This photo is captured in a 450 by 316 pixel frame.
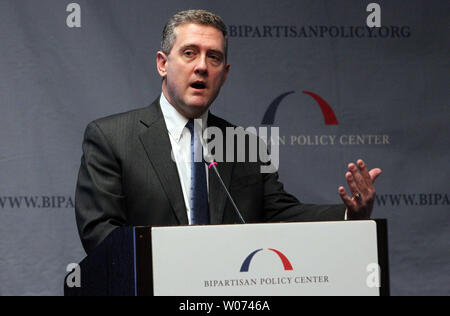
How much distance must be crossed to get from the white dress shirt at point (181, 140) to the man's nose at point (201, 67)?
0.20 m

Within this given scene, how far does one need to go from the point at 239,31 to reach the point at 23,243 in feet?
5.29

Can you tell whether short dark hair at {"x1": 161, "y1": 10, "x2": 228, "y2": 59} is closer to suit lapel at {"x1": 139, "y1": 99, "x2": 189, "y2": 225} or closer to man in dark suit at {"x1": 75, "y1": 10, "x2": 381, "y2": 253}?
man in dark suit at {"x1": 75, "y1": 10, "x2": 381, "y2": 253}

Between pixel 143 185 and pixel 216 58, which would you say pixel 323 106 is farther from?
pixel 143 185

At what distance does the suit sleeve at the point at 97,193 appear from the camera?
2.20m

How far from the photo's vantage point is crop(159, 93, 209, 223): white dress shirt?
2498 mm

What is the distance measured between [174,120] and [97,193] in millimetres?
481

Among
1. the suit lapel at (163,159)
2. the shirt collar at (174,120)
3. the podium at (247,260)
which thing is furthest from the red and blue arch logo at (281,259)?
the shirt collar at (174,120)

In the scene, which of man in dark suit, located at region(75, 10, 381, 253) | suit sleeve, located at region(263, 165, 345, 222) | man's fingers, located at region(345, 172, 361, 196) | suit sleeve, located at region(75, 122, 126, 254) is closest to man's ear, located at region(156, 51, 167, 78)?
man in dark suit, located at region(75, 10, 381, 253)

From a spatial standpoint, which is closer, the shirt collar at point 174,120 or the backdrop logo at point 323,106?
the shirt collar at point 174,120

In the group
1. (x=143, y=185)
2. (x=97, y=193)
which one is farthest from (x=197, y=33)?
(x=97, y=193)

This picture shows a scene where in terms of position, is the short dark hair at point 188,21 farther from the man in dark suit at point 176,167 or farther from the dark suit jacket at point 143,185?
the dark suit jacket at point 143,185
